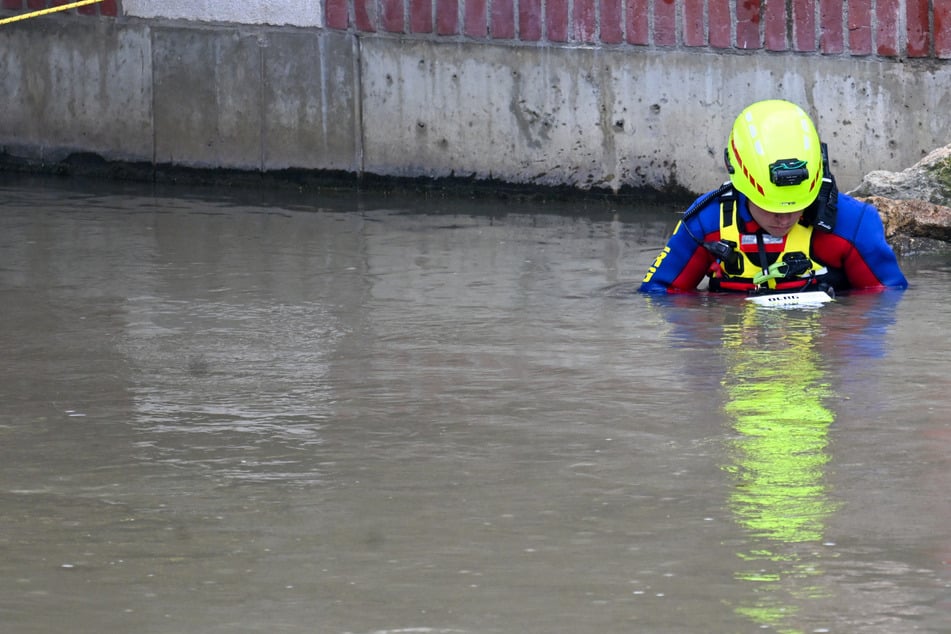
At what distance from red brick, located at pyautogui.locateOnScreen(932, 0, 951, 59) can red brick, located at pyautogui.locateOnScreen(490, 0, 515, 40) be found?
7.95ft

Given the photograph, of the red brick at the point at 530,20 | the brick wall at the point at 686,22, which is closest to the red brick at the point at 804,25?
the brick wall at the point at 686,22

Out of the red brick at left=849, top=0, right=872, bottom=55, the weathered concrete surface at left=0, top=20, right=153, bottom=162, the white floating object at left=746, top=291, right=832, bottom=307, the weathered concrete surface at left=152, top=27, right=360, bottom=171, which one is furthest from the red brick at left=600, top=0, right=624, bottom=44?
the white floating object at left=746, top=291, right=832, bottom=307

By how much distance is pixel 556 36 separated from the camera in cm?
1089

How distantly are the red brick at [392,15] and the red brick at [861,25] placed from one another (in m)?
2.67

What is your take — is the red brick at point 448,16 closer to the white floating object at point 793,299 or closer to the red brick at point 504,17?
the red brick at point 504,17

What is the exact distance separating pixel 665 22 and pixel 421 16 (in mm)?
1500

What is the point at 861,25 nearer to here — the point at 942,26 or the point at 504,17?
the point at 942,26

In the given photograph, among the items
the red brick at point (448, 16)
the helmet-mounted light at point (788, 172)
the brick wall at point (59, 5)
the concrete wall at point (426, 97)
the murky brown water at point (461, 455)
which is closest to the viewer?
the murky brown water at point (461, 455)

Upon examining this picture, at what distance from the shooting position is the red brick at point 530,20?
10.9 metres

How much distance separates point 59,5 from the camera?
12.0m

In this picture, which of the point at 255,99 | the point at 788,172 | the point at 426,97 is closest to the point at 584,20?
the point at 426,97

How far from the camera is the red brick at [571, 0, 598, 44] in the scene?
10.7 meters

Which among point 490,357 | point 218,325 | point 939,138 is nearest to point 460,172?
point 939,138

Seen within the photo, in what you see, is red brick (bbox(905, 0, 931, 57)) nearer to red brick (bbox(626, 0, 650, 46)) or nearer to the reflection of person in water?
red brick (bbox(626, 0, 650, 46))
